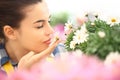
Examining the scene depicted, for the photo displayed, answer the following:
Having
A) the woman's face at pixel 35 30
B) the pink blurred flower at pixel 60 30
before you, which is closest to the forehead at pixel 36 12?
the woman's face at pixel 35 30

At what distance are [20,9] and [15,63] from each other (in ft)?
0.81

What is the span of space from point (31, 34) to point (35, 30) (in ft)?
0.08

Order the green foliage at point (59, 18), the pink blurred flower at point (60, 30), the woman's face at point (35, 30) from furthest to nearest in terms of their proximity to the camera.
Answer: the green foliage at point (59, 18) → the pink blurred flower at point (60, 30) → the woman's face at point (35, 30)

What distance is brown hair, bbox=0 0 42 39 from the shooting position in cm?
115

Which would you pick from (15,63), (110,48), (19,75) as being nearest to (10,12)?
(15,63)

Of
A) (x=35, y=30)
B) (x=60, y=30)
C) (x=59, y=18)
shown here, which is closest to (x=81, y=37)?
(x=35, y=30)

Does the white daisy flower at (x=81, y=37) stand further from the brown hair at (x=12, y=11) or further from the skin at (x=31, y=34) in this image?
the brown hair at (x=12, y=11)

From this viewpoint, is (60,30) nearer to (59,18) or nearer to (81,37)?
(59,18)

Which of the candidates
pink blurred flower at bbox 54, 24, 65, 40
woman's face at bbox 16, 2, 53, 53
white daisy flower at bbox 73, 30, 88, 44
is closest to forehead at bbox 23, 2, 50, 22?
woman's face at bbox 16, 2, 53, 53

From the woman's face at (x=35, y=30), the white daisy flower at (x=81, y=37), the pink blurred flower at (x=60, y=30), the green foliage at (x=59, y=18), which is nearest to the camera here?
the white daisy flower at (x=81, y=37)

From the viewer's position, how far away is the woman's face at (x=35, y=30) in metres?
1.06

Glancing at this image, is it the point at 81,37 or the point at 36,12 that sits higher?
the point at 36,12

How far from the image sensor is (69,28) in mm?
1116

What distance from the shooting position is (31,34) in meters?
1.08
